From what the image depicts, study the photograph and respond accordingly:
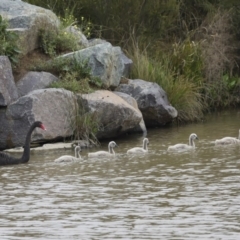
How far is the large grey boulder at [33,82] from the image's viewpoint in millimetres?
20094

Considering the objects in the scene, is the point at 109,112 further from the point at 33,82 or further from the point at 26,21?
the point at 26,21

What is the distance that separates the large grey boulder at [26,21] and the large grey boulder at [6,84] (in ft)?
6.20

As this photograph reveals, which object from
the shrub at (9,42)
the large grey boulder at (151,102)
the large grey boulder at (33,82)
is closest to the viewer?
the large grey boulder at (33,82)

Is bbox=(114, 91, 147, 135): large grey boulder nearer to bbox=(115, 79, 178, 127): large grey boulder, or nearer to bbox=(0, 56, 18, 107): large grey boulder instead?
bbox=(115, 79, 178, 127): large grey boulder

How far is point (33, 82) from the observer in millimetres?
20219

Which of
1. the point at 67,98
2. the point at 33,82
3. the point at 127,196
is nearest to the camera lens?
the point at 127,196

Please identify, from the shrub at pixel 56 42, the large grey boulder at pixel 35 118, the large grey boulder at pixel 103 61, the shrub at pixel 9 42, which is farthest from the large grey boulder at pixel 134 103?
the shrub at pixel 9 42

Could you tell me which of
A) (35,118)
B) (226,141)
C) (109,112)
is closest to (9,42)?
(35,118)

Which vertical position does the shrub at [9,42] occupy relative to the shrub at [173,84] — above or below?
above

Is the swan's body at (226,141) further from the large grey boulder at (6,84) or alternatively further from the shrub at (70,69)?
the large grey boulder at (6,84)

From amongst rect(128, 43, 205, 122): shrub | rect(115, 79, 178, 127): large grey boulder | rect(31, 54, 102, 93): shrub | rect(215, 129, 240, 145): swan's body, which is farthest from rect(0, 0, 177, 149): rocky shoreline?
rect(215, 129, 240, 145): swan's body

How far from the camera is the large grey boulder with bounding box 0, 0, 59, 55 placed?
843 inches

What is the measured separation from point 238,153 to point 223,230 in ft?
22.5

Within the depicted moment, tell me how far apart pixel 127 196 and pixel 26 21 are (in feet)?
31.5
